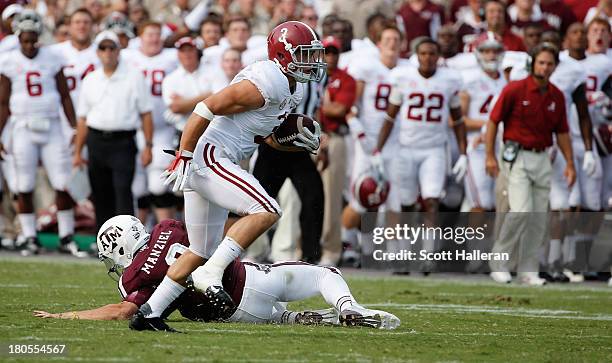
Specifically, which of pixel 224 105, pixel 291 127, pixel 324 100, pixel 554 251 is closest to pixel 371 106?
pixel 324 100

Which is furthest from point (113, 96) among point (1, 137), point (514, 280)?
point (514, 280)

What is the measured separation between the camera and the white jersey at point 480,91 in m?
12.8

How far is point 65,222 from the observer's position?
1323 centimetres

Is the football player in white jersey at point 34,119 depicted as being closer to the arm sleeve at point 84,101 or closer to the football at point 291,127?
the arm sleeve at point 84,101

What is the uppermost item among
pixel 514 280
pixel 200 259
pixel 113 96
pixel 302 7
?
pixel 302 7

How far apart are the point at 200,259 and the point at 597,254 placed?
6.24 m

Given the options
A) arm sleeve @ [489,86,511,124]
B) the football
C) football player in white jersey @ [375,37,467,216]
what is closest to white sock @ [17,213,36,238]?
football player in white jersey @ [375,37,467,216]

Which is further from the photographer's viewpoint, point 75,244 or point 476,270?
point 75,244

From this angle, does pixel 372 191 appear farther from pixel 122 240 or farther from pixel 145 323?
pixel 145 323

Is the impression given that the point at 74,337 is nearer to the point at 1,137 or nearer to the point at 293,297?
the point at 293,297

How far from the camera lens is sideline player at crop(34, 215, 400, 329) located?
7.30 metres

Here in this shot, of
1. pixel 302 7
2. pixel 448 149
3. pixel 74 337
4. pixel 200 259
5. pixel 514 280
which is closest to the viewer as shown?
pixel 74 337

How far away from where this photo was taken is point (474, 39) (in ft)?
44.5

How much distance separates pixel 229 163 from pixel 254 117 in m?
0.29
